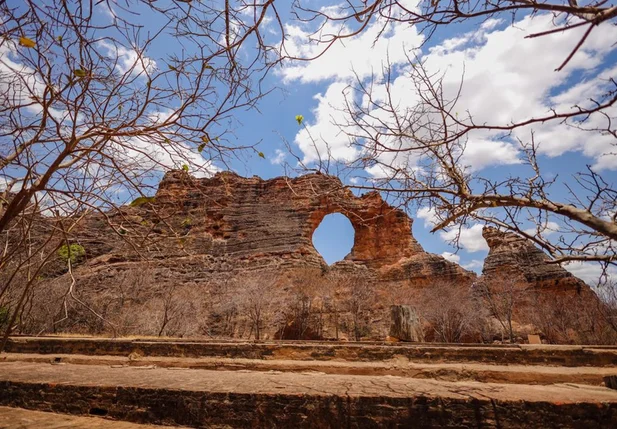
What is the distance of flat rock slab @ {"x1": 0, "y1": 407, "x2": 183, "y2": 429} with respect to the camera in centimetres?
234

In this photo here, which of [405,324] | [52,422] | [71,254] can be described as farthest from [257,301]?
[52,422]

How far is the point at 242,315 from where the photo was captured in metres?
21.9

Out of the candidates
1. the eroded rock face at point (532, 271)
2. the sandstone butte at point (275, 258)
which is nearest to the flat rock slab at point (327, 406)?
the sandstone butte at point (275, 258)

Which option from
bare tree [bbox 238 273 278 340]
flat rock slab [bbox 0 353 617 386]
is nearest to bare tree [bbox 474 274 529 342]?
bare tree [bbox 238 273 278 340]

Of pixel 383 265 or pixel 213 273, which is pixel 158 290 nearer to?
pixel 213 273

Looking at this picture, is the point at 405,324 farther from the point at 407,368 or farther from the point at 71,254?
the point at 71,254

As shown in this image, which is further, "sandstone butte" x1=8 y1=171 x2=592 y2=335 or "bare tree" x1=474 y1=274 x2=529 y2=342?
"sandstone butte" x1=8 y1=171 x2=592 y2=335

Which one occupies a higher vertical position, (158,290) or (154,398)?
(158,290)

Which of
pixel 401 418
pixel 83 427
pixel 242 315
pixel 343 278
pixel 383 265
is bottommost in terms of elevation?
pixel 83 427

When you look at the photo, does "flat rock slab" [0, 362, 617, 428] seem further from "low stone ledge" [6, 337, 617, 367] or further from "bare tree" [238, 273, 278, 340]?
"bare tree" [238, 273, 278, 340]

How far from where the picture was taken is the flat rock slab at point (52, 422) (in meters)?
2.34

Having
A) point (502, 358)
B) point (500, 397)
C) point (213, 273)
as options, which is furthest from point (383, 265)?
point (500, 397)

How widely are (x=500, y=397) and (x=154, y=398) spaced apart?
2387 mm

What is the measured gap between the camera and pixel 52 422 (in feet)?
8.07
